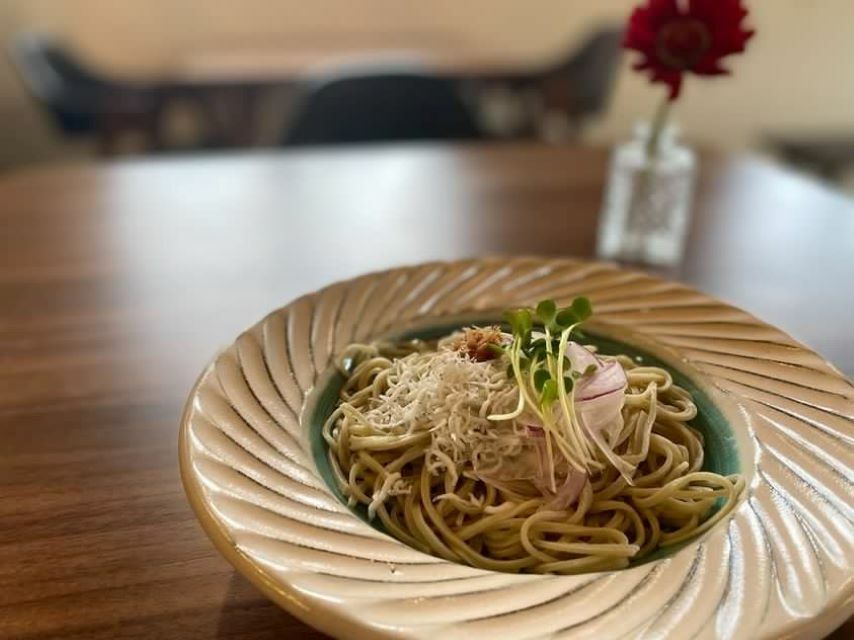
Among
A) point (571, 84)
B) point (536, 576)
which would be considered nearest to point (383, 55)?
point (571, 84)

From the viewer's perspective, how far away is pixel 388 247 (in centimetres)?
133

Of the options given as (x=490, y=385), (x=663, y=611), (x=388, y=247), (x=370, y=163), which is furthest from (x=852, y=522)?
(x=370, y=163)

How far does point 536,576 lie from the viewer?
1.84 feet

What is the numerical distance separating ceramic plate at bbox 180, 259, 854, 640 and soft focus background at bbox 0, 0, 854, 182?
2113mm

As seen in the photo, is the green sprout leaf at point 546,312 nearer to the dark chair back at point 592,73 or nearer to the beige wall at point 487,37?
the dark chair back at point 592,73

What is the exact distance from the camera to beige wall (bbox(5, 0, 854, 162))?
3.16m

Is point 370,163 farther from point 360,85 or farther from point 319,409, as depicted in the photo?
point 319,409

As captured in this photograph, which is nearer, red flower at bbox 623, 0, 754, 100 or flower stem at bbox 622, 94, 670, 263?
red flower at bbox 623, 0, 754, 100

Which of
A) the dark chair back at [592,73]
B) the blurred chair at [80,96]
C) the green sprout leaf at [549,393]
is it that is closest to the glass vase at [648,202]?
the green sprout leaf at [549,393]

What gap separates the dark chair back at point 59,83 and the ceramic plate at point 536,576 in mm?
2026

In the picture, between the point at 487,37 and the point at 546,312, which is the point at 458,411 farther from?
the point at 487,37

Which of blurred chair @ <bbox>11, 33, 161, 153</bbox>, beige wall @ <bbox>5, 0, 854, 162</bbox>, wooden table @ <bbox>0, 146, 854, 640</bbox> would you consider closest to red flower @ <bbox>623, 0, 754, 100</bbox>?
wooden table @ <bbox>0, 146, 854, 640</bbox>

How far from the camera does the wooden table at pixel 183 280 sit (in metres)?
0.67

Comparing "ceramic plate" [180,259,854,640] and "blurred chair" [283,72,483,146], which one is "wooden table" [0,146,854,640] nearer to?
"ceramic plate" [180,259,854,640]
